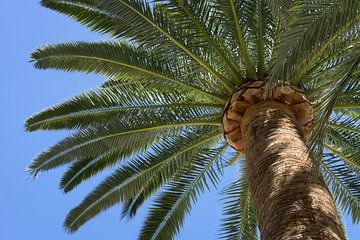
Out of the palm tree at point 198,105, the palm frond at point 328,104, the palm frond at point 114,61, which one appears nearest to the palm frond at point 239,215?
the palm tree at point 198,105

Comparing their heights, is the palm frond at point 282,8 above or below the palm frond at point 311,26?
above

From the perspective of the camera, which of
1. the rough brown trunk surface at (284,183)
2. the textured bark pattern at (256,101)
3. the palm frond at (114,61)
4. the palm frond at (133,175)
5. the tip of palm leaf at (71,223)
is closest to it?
the rough brown trunk surface at (284,183)

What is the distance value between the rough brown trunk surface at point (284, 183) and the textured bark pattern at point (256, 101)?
0.37 metres

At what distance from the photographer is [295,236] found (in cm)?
434

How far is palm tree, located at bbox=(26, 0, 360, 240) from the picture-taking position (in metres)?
6.20

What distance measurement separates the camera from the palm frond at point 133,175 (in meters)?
8.96

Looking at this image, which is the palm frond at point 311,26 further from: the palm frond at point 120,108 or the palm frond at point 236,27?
the palm frond at point 120,108

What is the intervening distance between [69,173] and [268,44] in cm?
497

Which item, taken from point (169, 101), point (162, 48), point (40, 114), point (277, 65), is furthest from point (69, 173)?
point (277, 65)

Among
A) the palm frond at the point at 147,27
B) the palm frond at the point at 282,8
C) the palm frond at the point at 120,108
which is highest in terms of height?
the palm frond at the point at 147,27

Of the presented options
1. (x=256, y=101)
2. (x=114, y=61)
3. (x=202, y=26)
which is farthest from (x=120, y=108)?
(x=256, y=101)

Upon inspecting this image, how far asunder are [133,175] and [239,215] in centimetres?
207

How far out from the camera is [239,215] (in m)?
9.66

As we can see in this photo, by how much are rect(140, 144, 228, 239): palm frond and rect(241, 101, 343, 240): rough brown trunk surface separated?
2920 millimetres
